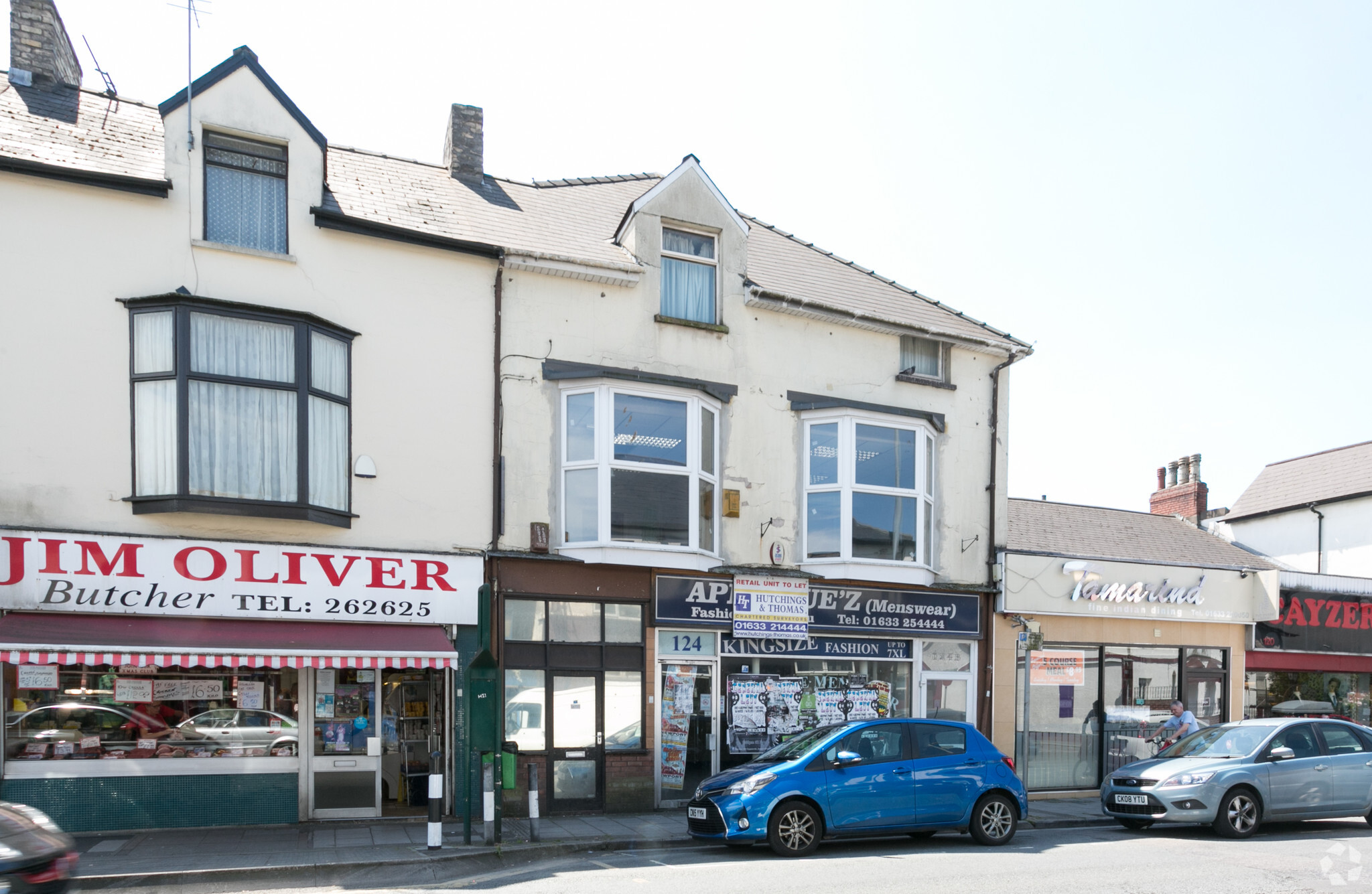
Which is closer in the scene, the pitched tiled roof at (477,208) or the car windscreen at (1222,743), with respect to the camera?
the car windscreen at (1222,743)

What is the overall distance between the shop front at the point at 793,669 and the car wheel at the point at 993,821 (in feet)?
10.2

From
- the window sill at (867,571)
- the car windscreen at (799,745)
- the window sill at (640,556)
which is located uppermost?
the window sill at (640,556)

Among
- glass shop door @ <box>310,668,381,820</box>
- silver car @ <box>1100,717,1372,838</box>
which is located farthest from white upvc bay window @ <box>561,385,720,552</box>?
silver car @ <box>1100,717,1372,838</box>

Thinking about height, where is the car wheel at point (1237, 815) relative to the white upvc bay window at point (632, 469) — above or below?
below

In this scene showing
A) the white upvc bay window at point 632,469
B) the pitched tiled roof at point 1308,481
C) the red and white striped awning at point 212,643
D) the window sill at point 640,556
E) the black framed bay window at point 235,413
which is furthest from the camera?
the pitched tiled roof at point 1308,481

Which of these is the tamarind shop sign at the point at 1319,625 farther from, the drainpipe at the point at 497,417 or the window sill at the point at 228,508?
the window sill at the point at 228,508

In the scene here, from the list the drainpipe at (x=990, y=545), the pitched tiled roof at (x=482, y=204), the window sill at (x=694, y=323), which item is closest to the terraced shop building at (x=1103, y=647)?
the drainpipe at (x=990, y=545)

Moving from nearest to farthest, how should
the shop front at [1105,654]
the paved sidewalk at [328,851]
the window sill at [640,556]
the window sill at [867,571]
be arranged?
the paved sidewalk at [328,851]
the window sill at [640,556]
the window sill at [867,571]
the shop front at [1105,654]

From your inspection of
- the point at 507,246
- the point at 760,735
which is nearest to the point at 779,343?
the point at 507,246

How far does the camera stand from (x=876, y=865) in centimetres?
1077

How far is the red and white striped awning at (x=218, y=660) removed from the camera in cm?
1093

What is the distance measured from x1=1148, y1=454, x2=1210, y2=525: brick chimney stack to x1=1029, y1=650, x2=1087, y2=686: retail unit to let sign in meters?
9.12

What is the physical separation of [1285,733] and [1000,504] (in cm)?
582

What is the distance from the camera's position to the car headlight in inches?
450
